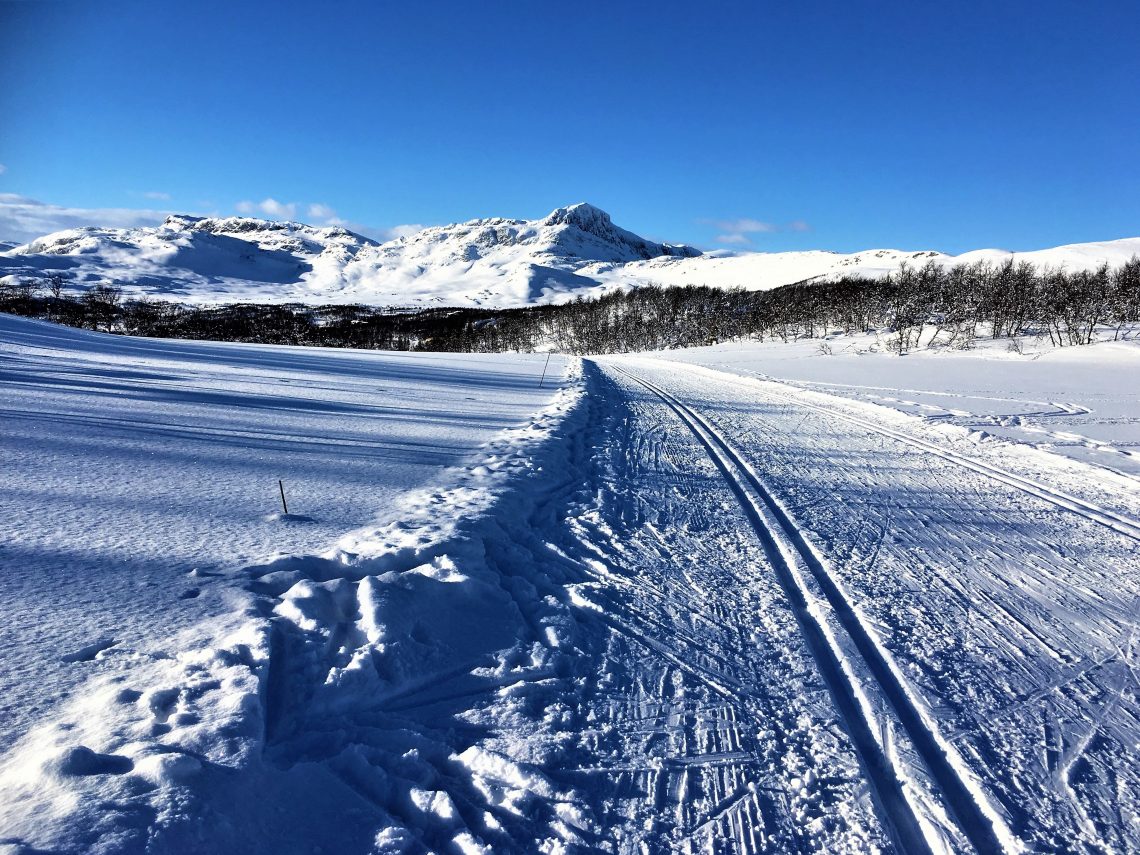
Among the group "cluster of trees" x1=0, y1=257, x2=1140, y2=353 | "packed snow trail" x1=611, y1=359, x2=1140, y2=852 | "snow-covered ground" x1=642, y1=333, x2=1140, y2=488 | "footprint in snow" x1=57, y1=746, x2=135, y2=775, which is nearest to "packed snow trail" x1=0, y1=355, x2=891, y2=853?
"footprint in snow" x1=57, y1=746, x2=135, y2=775

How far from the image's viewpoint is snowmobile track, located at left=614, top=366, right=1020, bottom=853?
231cm

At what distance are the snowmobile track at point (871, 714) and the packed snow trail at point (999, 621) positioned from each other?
0.02 meters

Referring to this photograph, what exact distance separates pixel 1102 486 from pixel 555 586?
723 centimetres

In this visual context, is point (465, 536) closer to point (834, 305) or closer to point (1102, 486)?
point (1102, 486)

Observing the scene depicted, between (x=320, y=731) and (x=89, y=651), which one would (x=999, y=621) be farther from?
(x=89, y=651)

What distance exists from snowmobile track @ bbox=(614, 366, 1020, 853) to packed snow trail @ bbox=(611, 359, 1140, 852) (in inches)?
0.7

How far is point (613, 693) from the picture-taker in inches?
120

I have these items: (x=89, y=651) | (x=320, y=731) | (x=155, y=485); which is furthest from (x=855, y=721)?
(x=155, y=485)

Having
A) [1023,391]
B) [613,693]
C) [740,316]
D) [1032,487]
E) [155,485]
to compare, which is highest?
[740,316]

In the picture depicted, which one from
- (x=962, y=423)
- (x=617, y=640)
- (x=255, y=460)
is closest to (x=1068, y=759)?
(x=617, y=640)

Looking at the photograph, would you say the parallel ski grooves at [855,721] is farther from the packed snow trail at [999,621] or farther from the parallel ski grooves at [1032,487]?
the parallel ski grooves at [1032,487]

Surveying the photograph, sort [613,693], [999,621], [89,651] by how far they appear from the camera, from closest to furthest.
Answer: [89,651] < [613,693] < [999,621]

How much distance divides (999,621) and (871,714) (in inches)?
63.1

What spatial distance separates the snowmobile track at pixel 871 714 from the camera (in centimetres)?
231
